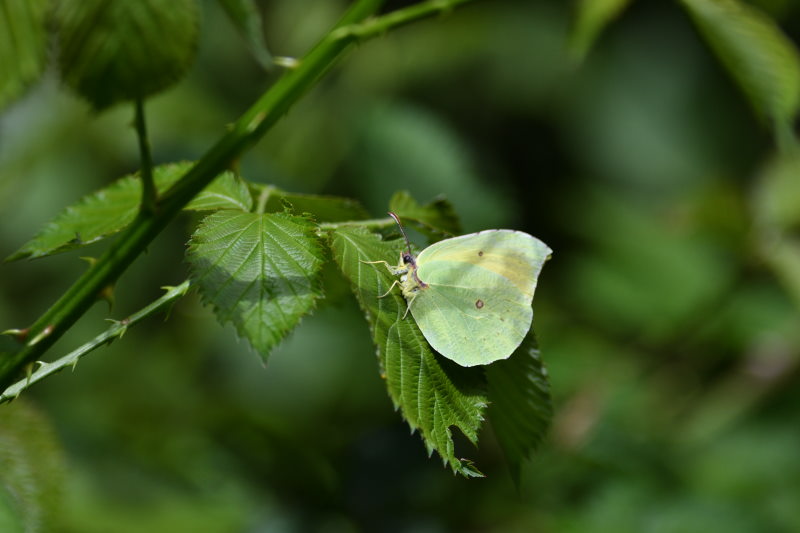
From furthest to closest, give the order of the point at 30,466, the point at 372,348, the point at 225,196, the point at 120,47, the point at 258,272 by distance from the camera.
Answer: the point at 372,348 → the point at 30,466 → the point at 225,196 → the point at 258,272 → the point at 120,47

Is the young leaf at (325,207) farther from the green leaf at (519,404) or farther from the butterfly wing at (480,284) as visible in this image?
the green leaf at (519,404)

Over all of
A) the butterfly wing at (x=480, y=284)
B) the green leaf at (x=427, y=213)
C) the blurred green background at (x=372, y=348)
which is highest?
the green leaf at (x=427, y=213)

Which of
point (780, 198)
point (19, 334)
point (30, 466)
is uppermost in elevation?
point (19, 334)

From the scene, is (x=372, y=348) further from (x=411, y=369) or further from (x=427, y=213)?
(x=411, y=369)

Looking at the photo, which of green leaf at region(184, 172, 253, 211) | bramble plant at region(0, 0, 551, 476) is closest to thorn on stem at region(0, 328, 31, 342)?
bramble plant at region(0, 0, 551, 476)

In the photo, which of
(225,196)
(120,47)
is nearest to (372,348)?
(225,196)

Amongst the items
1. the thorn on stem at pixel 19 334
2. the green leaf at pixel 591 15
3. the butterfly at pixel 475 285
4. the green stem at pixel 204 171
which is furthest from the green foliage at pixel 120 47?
the green leaf at pixel 591 15

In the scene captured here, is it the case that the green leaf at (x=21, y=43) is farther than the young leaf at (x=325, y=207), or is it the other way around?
the young leaf at (x=325, y=207)

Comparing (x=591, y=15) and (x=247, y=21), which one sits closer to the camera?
(x=247, y=21)
